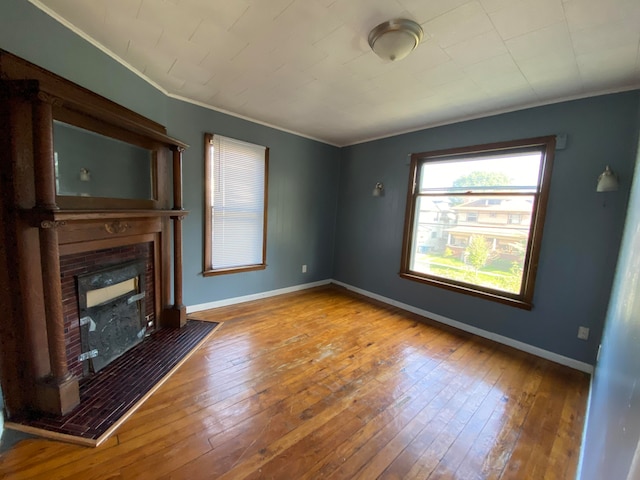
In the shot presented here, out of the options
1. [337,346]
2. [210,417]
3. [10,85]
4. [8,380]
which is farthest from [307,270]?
[10,85]

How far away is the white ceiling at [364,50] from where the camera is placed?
4.69ft

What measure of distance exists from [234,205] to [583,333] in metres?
3.86

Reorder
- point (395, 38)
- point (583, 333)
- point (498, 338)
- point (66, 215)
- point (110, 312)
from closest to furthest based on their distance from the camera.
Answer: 1. point (66, 215)
2. point (395, 38)
3. point (110, 312)
4. point (583, 333)
5. point (498, 338)

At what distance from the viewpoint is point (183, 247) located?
2938 millimetres

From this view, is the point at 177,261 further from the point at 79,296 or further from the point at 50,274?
the point at 50,274

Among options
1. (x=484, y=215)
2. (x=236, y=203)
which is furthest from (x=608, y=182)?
(x=236, y=203)

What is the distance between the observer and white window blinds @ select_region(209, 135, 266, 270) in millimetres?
3119

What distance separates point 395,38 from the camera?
1.56 m

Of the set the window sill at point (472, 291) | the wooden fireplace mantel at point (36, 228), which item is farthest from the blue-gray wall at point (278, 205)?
the window sill at point (472, 291)

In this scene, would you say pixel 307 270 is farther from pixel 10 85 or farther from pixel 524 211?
pixel 10 85

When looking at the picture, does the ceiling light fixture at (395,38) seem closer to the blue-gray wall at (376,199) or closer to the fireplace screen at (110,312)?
the blue-gray wall at (376,199)

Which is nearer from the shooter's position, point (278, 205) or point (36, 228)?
point (36, 228)

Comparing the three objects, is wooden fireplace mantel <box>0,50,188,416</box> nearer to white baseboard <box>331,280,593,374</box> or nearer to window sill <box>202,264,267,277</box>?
window sill <box>202,264,267,277</box>

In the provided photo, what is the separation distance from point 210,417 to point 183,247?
1.91m
